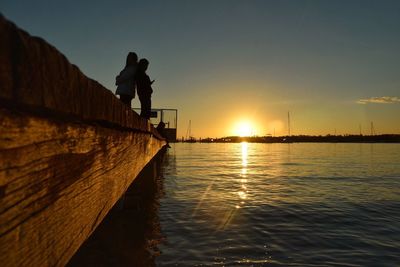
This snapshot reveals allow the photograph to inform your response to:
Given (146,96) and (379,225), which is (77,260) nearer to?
(379,225)

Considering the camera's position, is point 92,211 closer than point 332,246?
Yes

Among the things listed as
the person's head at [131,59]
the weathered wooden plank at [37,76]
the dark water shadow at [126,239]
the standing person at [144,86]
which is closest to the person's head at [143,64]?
the standing person at [144,86]

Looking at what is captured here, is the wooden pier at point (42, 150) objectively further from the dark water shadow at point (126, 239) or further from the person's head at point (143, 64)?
the person's head at point (143, 64)

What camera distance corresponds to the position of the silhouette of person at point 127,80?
7.58 metres

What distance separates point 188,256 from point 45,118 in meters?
3.16

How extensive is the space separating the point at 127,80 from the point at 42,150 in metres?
6.87

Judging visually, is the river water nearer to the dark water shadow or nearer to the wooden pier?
the dark water shadow

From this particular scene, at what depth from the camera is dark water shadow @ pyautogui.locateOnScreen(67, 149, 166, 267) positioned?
3627 mm

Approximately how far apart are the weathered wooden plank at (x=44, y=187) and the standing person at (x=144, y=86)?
21.7ft

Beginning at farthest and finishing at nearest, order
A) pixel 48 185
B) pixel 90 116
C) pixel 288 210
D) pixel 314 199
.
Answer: pixel 314 199
pixel 288 210
pixel 90 116
pixel 48 185

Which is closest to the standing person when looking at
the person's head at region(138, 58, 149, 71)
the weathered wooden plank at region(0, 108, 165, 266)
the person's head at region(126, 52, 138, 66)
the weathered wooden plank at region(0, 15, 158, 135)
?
the person's head at region(138, 58, 149, 71)

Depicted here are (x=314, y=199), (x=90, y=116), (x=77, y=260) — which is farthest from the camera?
(x=314, y=199)

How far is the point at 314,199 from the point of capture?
7641mm

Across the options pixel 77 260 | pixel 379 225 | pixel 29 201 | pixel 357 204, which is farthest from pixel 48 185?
pixel 357 204
